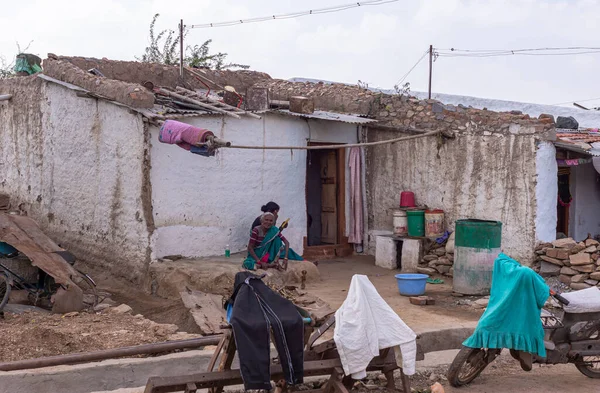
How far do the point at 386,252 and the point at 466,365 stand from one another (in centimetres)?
550

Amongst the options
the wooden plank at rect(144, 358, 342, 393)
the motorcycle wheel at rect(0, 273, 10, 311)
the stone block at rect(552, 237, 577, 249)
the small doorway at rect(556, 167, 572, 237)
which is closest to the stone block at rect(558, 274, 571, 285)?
the stone block at rect(552, 237, 577, 249)

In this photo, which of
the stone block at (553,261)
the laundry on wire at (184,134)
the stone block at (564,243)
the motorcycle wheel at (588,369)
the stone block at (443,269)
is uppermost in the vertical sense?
the laundry on wire at (184,134)

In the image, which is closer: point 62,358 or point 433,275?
point 62,358

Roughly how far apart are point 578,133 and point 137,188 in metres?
6.91

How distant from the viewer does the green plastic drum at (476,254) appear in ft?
31.0

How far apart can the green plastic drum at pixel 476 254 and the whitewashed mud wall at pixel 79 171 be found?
425 centimetres

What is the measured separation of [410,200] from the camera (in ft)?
38.4

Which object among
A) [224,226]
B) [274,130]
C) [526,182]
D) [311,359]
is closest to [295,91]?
[274,130]

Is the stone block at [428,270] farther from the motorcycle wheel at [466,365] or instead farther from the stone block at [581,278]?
the motorcycle wheel at [466,365]

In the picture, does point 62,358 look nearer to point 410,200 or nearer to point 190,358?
point 190,358

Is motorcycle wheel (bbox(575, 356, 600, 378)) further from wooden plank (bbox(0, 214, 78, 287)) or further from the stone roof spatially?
wooden plank (bbox(0, 214, 78, 287))

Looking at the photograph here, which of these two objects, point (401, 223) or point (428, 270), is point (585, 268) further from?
point (401, 223)

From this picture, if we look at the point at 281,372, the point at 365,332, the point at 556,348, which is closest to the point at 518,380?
the point at 556,348

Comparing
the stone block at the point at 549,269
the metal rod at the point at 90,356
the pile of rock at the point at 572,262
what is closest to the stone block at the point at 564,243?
the pile of rock at the point at 572,262
